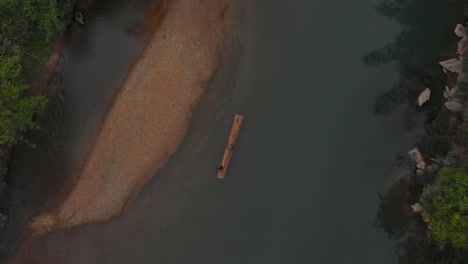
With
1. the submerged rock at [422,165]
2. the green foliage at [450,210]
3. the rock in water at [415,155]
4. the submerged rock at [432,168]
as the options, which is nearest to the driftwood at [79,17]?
the rock in water at [415,155]

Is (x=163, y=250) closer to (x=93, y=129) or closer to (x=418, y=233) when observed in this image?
(x=93, y=129)

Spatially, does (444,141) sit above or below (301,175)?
above

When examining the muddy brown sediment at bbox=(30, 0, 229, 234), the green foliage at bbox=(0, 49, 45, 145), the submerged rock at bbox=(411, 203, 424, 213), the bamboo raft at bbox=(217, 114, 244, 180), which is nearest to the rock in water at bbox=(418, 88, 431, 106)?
the submerged rock at bbox=(411, 203, 424, 213)

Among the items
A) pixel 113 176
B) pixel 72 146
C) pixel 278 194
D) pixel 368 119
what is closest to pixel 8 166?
pixel 72 146

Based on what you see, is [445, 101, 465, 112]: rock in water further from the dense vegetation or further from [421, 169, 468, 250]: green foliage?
the dense vegetation

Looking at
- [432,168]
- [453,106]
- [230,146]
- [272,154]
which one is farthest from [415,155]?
[230,146]

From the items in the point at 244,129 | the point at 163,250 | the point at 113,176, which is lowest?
the point at 163,250
